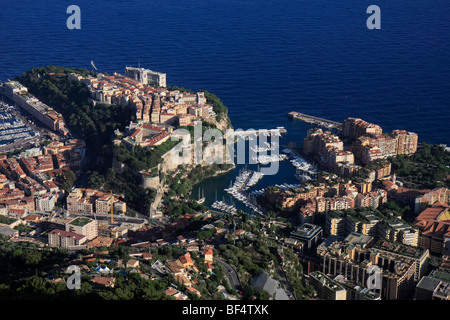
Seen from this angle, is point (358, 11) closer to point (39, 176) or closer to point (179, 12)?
point (179, 12)

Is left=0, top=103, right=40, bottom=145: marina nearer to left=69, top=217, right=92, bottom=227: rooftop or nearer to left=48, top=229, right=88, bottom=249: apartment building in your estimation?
left=69, top=217, right=92, bottom=227: rooftop

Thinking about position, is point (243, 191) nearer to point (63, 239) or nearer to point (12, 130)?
point (63, 239)

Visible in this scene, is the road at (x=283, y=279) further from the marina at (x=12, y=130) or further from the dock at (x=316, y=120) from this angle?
the marina at (x=12, y=130)

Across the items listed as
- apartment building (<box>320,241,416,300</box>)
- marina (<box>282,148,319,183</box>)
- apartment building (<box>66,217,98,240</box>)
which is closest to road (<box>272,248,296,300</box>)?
apartment building (<box>320,241,416,300</box>)

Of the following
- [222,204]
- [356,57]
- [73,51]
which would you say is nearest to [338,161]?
[222,204]

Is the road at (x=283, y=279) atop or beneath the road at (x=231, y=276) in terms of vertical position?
beneath

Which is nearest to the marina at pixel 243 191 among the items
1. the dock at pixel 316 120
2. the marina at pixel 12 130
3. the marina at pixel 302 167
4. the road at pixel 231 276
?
the marina at pixel 302 167
